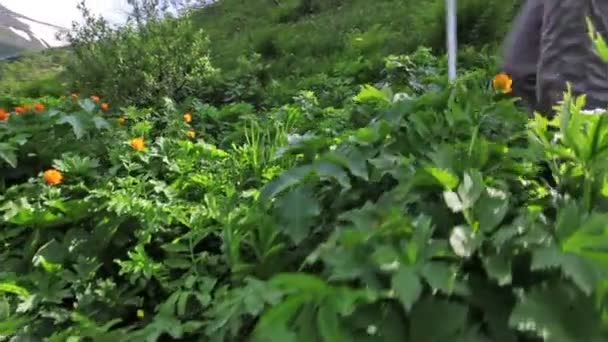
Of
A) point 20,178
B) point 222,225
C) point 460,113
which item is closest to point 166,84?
point 20,178

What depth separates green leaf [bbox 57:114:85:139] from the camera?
3040 millimetres

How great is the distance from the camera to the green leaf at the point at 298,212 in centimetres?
151

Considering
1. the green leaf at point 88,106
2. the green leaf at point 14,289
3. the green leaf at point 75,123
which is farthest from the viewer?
the green leaf at point 88,106

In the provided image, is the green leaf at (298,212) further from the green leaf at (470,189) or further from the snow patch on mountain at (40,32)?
the snow patch on mountain at (40,32)

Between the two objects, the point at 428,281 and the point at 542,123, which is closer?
the point at 428,281

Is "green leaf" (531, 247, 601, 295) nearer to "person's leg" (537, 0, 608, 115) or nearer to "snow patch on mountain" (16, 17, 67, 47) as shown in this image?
"person's leg" (537, 0, 608, 115)

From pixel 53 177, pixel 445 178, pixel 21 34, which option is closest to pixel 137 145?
pixel 53 177

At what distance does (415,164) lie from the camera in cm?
147

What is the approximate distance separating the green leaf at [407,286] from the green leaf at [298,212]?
1.49 feet

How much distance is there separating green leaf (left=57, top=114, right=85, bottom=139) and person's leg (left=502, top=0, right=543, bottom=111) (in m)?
1.81

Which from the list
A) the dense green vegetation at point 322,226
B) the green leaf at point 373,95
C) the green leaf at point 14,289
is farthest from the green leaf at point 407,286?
the green leaf at point 14,289

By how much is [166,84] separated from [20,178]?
2.40m

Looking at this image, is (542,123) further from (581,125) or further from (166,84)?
(166,84)

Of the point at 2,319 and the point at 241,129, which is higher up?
the point at 2,319
